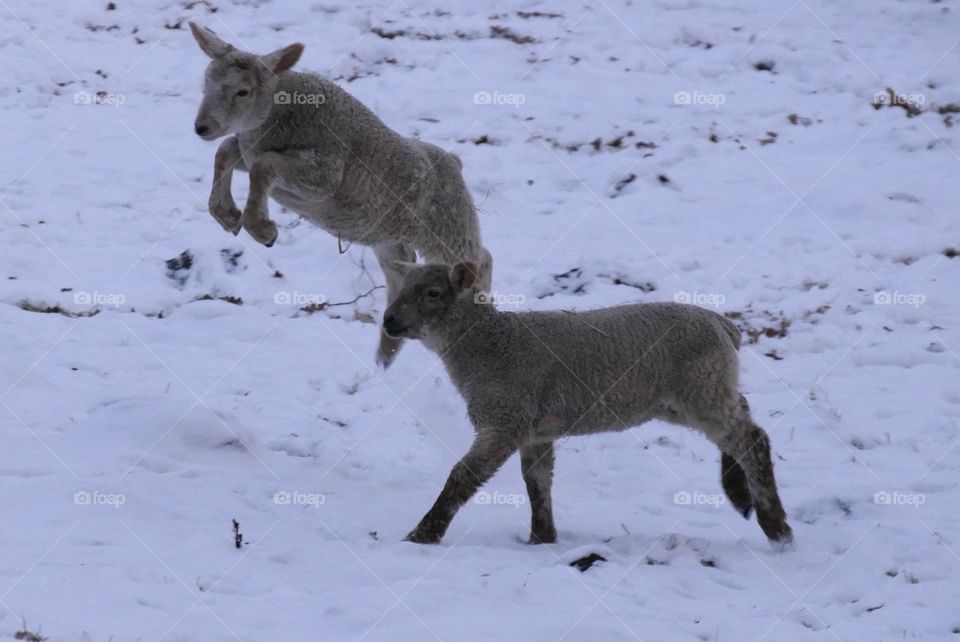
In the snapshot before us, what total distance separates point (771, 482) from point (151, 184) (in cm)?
759

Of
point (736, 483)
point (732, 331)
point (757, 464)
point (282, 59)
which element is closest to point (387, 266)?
point (282, 59)

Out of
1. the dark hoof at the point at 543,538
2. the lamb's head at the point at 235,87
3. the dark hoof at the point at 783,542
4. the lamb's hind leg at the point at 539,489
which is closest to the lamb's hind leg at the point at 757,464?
the dark hoof at the point at 783,542

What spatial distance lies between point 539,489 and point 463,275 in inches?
50.4

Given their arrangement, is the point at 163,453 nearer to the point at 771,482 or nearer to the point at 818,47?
the point at 771,482

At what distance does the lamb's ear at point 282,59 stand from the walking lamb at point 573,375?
1618mm

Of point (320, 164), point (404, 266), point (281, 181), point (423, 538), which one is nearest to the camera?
point (423, 538)

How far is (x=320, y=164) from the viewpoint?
8266 mm

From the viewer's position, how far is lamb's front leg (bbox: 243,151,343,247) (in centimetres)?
791

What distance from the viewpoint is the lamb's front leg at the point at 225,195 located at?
816 cm

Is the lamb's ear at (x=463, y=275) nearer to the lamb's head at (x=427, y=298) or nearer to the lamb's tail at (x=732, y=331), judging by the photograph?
the lamb's head at (x=427, y=298)

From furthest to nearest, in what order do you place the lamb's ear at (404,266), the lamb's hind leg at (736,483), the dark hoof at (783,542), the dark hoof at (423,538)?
1. the lamb's hind leg at (736,483)
2. the lamb's ear at (404,266)
3. the dark hoof at (783,542)
4. the dark hoof at (423,538)

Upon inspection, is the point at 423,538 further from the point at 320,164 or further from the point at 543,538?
the point at 320,164

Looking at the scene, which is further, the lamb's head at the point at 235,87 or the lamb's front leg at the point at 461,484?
the lamb's head at the point at 235,87

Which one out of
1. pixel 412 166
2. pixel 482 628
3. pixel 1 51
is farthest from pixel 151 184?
pixel 482 628
